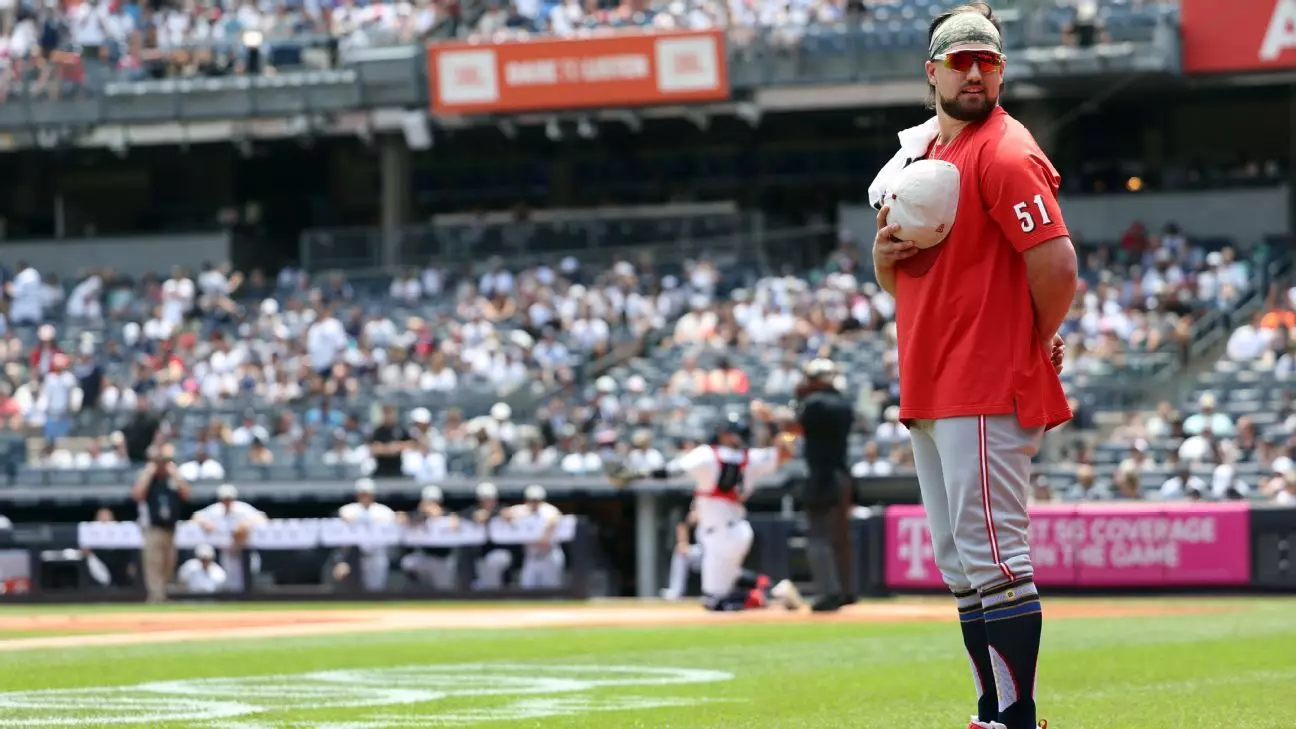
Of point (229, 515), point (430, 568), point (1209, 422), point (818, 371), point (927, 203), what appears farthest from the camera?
point (229, 515)

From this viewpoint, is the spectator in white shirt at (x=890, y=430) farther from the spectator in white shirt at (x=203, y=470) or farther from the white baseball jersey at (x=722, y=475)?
the spectator in white shirt at (x=203, y=470)

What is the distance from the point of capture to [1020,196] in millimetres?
5629

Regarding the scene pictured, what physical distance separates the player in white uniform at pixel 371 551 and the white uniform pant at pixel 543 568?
1.64 m

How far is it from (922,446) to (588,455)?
18.6 m

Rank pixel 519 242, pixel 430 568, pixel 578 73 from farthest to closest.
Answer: pixel 519 242 < pixel 578 73 < pixel 430 568

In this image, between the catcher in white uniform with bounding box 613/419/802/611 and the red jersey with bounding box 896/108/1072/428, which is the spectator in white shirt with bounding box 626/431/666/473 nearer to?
the catcher in white uniform with bounding box 613/419/802/611

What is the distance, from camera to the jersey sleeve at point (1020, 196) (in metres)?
5.61

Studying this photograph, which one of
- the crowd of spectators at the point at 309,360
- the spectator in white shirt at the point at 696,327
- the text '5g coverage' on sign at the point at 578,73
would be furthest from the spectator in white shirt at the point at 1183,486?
the text '5g coverage' on sign at the point at 578,73

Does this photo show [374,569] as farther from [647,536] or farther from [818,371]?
Answer: [818,371]

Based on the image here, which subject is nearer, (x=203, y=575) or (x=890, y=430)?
(x=203, y=575)

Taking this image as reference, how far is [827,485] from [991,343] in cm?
1165

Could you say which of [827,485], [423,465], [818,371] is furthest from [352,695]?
[423,465]

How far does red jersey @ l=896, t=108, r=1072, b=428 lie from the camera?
565 cm

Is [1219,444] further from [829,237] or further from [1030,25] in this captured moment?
[829,237]
